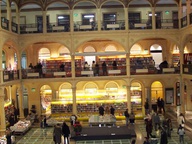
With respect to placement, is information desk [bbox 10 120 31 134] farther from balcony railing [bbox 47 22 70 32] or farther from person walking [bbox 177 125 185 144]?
person walking [bbox 177 125 185 144]

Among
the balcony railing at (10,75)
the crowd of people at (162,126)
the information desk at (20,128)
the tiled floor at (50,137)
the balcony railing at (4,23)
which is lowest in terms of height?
the tiled floor at (50,137)

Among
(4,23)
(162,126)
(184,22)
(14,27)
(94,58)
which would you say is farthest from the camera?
(94,58)

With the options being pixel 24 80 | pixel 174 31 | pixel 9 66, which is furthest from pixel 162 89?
pixel 9 66

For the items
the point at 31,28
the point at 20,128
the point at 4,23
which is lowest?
the point at 20,128

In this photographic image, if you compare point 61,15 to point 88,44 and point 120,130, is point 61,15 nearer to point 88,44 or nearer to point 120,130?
point 88,44

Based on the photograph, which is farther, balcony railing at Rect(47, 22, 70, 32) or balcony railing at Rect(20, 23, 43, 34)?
balcony railing at Rect(20, 23, 43, 34)

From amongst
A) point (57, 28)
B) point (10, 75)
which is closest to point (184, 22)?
point (57, 28)

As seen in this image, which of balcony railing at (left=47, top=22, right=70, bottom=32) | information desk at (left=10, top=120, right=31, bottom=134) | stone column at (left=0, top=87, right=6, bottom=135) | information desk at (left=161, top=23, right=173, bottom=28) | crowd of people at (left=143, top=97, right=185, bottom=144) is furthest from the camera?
information desk at (left=161, top=23, right=173, bottom=28)

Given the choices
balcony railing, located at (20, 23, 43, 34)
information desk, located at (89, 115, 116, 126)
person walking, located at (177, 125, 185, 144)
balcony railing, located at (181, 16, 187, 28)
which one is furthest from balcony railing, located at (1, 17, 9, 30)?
balcony railing, located at (181, 16, 187, 28)

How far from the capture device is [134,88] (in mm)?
27969

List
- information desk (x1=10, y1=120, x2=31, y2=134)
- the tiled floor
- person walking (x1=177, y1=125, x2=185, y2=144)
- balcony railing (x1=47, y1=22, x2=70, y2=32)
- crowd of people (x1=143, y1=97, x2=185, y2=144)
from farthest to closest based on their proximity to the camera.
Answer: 1. balcony railing (x1=47, y1=22, x2=70, y2=32)
2. information desk (x1=10, y1=120, x2=31, y2=134)
3. the tiled floor
4. person walking (x1=177, y1=125, x2=185, y2=144)
5. crowd of people (x1=143, y1=97, x2=185, y2=144)

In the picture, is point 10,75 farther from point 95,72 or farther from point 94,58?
point 94,58

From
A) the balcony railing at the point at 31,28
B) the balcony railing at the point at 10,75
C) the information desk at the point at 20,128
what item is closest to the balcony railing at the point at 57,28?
the balcony railing at the point at 31,28

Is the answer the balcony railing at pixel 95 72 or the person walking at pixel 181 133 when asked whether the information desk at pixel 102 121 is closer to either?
the balcony railing at pixel 95 72
